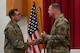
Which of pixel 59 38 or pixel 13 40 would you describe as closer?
pixel 59 38

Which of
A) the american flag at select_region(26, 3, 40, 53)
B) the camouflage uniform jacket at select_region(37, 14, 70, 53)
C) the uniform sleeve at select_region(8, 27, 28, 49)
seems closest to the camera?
the camouflage uniform jacket at select_region(37, 14, 70, 53)

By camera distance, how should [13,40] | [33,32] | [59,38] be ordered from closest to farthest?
[59,38]
[13,40]
[33,32]

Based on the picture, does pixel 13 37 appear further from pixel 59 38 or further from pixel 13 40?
pixel 59 38

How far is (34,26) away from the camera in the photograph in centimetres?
684

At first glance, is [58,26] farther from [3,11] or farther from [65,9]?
[3,11]

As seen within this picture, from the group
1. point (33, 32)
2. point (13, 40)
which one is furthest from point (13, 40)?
point (33, 32)

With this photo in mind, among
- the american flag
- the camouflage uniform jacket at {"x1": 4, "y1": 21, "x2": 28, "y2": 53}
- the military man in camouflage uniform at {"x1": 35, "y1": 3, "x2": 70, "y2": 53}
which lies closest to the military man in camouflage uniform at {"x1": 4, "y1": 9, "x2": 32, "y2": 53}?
the camouflage uniform jacket at {"x1": 4, "y1": 21, "x2": 28, "y2": 53}

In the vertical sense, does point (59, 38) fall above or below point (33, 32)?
above

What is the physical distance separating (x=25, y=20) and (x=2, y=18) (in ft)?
4.12

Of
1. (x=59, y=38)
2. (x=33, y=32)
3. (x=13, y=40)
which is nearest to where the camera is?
(x=59, y=38)

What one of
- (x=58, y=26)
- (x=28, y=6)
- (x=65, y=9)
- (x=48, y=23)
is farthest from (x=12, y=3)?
(x=58, y=26)

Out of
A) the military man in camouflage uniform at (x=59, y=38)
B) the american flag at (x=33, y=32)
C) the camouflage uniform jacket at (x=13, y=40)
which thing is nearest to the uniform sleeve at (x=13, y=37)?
the camouflage uniform jacket at (x=13, y=40)

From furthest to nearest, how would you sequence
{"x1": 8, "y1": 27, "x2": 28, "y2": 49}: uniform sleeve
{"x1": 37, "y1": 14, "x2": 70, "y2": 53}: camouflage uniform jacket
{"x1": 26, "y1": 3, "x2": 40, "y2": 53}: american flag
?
{"x1": 26, "y1": 3, "x2": 40, "y2": 53}: american flag < {"x1": 8, "y1": 27, "x2": 28, "y2": 49}: uniform sleeve < {"x1": 37, "y1": 14, "x2": 70, "y2": 53}: camouflage uniform jacket

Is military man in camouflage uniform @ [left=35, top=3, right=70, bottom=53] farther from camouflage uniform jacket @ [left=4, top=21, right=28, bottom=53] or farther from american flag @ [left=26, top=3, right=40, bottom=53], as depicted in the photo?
american flag @ [left=26, top=3, right=40, bottom=53]
